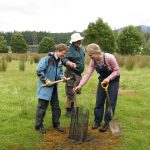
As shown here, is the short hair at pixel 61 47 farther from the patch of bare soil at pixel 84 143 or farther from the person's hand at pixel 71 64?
the patch of bare soil at pixel 84 143

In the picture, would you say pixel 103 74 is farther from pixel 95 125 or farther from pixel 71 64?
pixel 95 125

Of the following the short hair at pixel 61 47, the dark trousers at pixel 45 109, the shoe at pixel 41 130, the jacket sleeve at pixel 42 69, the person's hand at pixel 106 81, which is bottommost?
the shoe at pixel 41 130

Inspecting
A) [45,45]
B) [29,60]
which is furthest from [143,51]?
[29,60]

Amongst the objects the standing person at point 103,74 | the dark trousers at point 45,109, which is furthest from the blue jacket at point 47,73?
the standing person at point 103,74

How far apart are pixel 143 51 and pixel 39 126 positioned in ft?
142

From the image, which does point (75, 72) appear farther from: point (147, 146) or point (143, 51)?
point (143, 51)

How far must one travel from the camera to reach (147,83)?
14.5 m

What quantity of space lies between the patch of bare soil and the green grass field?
135 millimetres

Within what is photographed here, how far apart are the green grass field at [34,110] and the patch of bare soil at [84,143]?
0.44 feet

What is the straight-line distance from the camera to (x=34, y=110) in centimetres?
883

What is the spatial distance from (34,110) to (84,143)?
98.4 inches

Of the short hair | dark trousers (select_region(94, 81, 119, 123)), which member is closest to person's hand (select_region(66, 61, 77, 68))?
dark trousers (select_region(94, 81, 119, 123))

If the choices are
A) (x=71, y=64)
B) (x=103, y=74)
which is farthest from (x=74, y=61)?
(x=103, y=74)

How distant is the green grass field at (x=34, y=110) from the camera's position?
6688mm
